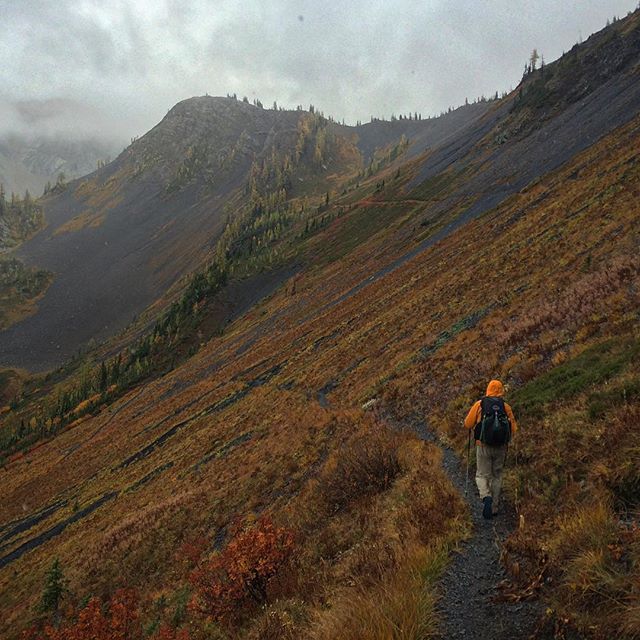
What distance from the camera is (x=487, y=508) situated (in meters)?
7.74

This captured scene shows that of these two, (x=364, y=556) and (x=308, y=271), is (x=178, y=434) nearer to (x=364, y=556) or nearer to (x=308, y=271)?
(x=364, y=556)

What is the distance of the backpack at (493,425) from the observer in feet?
27.2

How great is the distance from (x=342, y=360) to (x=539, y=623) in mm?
27023

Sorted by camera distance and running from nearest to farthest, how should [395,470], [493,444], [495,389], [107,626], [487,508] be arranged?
1. [487,508]
2. [493,444]
3. [495,389]
4. [395,470]
5. [107,626]

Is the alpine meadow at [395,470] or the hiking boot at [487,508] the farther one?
the hiking boot at [487,508]

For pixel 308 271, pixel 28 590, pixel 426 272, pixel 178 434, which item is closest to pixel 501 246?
pixel 426 272

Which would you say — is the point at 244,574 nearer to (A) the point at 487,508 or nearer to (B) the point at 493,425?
(A) the point at 487,508

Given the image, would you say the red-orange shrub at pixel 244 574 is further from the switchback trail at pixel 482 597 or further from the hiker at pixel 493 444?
the hiker at pixel 493 444

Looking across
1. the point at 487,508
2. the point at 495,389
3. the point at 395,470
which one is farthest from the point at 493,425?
the point at 395,470

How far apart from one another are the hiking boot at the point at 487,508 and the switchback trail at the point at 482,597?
0.30 feet

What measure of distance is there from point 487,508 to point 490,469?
0.84 metres

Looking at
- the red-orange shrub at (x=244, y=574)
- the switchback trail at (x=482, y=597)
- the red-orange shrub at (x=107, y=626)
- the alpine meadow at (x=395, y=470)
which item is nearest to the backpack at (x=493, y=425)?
the alpine meadow at (x=395, y=470)

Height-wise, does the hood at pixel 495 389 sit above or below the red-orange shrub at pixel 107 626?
above

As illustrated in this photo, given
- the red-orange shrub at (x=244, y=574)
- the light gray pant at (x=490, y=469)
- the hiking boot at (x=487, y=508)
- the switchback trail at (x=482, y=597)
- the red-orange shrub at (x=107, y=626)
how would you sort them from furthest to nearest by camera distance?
the red-orange shrub at (x=107, y=626) → the red-orange shrub at (x=244, y=574) → the light gray pant at (x=490, y=469) → the hiking boot at (x=487, y=508) → the switchback trail at (x=482, y=597)
